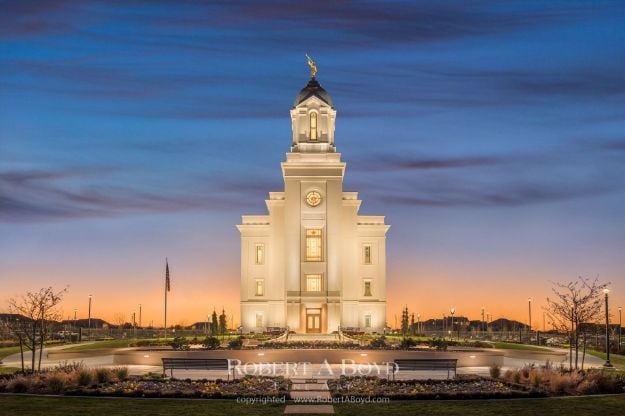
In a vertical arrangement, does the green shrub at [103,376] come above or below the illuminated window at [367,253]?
below

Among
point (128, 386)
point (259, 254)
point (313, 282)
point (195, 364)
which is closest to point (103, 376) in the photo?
point (128, 386)

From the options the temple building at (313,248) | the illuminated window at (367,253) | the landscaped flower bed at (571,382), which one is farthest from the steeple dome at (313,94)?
the landscaped flower bed at (571,382)

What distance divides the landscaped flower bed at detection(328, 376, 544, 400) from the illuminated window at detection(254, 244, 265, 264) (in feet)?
154

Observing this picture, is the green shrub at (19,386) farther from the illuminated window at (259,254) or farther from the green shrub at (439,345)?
the illuminated window at (259,254)

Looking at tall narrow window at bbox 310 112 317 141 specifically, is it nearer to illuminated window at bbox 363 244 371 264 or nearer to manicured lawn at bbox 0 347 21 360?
illuminated window at bbox 363 244 371 264

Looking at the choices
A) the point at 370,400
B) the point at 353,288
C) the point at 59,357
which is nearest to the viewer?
the point at 370,400

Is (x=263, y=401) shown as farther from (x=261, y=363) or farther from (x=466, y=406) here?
(x=261, y=363)

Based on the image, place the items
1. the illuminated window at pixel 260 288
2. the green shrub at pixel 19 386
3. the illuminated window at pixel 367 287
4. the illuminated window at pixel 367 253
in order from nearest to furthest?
the green shrub at pixel 19 386 → the illuminated window at pixel 260 288 → the illuminated window at pixel 367 287 → the illuminated window at pixel 367 253

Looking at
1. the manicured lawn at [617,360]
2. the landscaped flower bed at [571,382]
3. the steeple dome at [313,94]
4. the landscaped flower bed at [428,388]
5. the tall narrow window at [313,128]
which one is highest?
the steeple dome at [313,94]

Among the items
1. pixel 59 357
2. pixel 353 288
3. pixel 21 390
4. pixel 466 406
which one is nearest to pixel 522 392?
pixel 466 406

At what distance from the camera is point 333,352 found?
44344 mm

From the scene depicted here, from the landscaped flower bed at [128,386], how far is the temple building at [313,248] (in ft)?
138

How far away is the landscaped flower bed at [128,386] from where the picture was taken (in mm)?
26406

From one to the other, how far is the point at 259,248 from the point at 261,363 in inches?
1423
